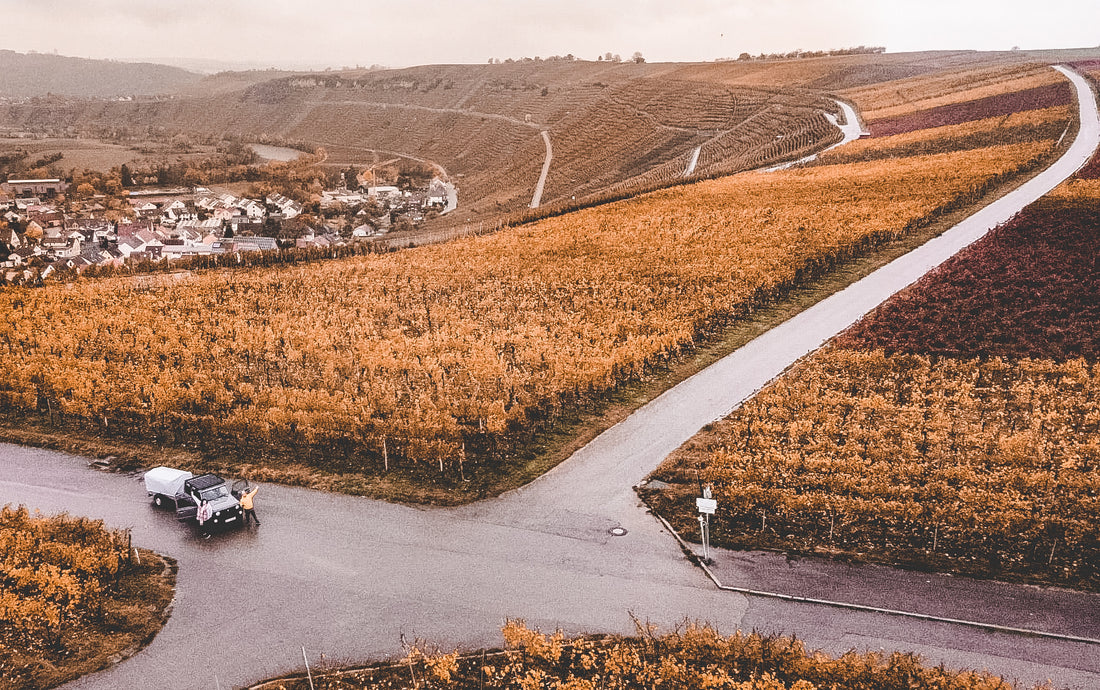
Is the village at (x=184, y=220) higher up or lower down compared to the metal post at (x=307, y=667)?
higher up

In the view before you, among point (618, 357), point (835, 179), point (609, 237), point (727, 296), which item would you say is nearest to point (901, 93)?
point (835, 179)

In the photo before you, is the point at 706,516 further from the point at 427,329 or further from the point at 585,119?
the point at 585,119

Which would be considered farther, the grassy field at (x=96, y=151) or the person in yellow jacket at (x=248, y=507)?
the grassy field at (x=96, y=151)

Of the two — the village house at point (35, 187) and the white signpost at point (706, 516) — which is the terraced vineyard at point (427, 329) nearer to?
the white signpost at point (706, 516)

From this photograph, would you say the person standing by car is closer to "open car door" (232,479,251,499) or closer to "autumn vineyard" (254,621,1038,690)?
"open car door" (232,479,251,499)

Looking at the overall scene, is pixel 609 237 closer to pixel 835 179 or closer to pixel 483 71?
pixel 835 179

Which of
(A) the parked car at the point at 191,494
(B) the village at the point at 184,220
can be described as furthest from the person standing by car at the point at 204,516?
(B) the village at the point at 184,220
